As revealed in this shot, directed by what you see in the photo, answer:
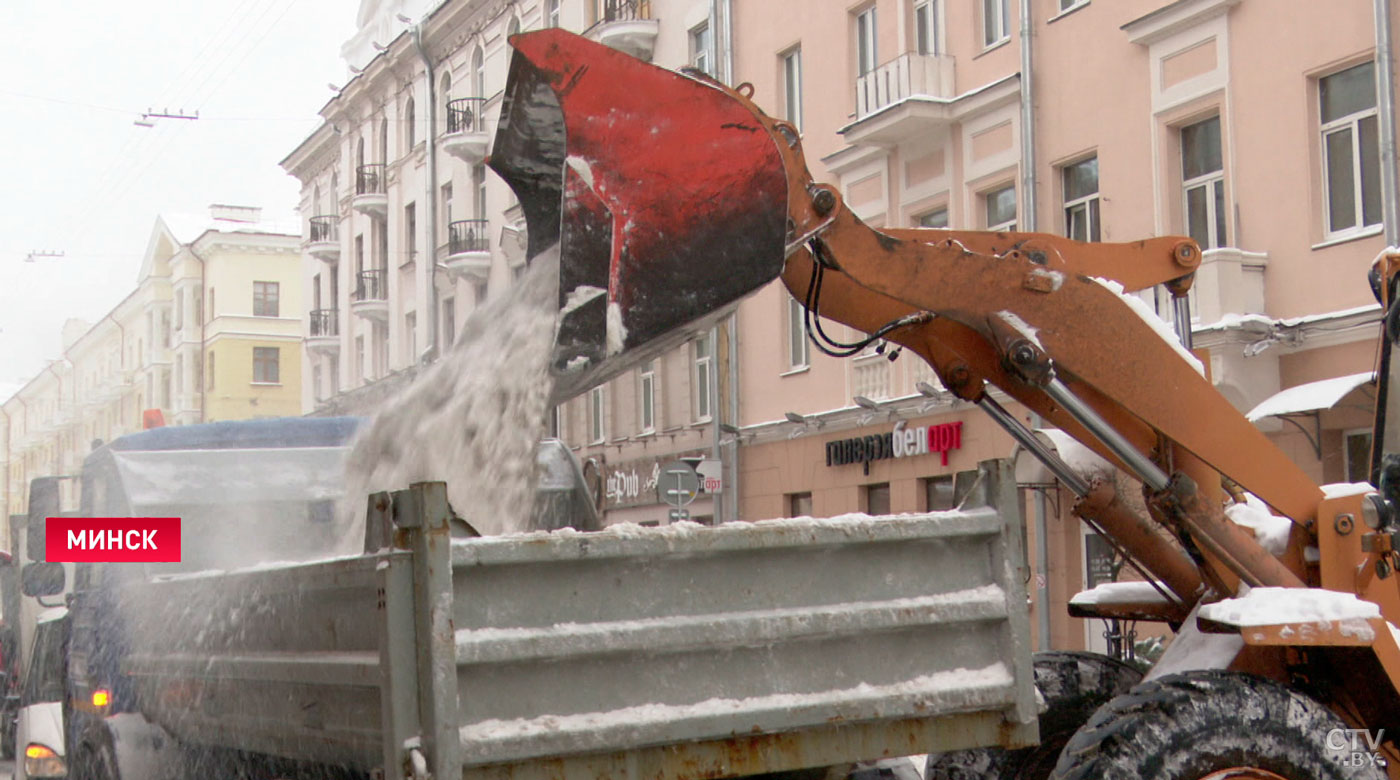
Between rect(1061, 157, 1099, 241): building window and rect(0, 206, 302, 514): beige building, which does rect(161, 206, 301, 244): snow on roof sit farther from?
rect(1061, 157, 1099, 241): building window

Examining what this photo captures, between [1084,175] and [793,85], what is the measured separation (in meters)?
6.86

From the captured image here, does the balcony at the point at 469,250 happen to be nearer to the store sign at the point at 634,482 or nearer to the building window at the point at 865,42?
the store sign at the point at 634,482

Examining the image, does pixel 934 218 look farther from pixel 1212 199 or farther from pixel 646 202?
pixel 646 202

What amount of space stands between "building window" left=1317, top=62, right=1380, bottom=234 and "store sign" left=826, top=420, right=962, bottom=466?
595cm

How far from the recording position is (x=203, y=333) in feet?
219

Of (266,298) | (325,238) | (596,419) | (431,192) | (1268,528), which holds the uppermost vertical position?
(266,298)

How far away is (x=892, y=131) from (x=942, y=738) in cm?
1737

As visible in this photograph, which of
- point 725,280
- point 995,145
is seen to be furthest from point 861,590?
point 995,145

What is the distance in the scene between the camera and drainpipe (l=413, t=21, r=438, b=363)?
3750 cm

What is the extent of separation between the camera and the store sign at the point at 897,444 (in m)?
20.1

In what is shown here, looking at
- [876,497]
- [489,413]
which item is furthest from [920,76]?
[489,413]

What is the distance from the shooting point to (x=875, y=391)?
21.7 m

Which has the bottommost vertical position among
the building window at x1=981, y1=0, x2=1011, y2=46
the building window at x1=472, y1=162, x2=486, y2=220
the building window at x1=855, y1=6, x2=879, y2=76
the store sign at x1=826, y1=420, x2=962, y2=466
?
the store sign at x1=826, y1=420, x2=962, y2=466

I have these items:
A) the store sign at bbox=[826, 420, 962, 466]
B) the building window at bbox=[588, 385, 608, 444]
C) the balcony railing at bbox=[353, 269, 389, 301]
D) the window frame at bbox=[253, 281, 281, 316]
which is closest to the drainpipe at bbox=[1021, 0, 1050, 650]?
the store sign at bbox=[826, 420, 962, 466]
